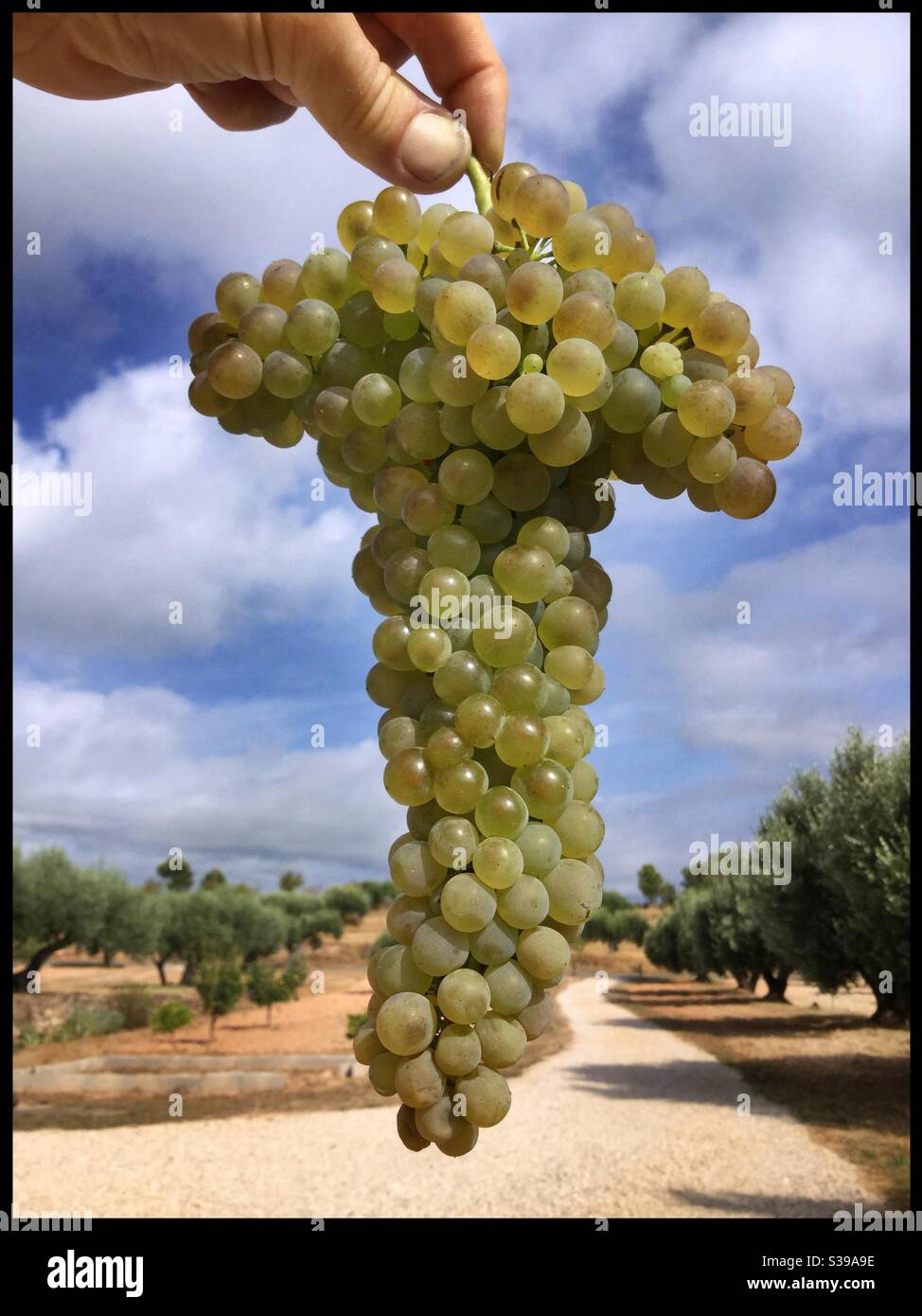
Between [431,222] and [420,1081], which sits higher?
[431,222]

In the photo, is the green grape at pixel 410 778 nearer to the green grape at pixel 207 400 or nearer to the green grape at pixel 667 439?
the green grape at pixel 667 439

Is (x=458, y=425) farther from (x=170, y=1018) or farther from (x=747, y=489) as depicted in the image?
(x=170, y=1018)

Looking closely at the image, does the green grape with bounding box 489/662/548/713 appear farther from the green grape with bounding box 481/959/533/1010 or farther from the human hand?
the human hand

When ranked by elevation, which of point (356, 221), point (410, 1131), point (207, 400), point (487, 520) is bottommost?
point (410, 1131)

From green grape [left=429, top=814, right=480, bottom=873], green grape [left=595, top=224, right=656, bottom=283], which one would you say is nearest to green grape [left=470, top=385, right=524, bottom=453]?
green grape [left=595, top=224, right=656, bottom=283]

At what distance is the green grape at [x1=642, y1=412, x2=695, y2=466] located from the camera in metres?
1.14

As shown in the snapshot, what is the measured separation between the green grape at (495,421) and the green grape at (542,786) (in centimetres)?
37

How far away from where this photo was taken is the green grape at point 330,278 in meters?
1.26

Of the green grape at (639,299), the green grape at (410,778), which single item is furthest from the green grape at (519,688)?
the green grape at (639,299)

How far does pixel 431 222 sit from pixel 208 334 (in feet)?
1.20

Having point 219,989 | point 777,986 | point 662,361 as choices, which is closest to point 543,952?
point 662,361

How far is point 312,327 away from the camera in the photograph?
48.9 inches
